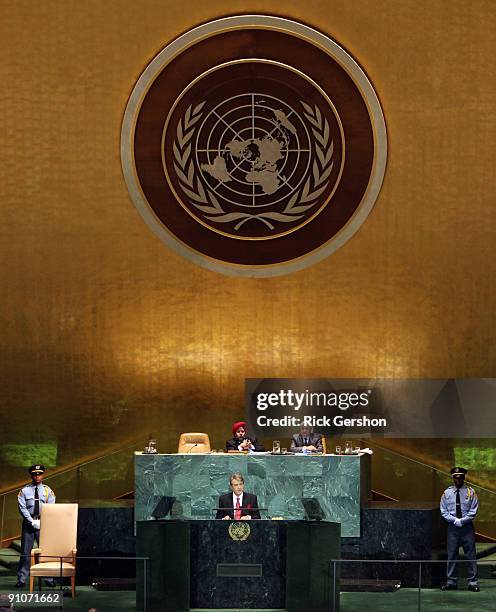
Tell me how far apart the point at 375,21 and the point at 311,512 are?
631 cm

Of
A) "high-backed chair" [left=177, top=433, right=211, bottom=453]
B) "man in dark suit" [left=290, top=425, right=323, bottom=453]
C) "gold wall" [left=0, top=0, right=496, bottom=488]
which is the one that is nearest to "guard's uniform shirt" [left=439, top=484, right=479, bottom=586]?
"man in dark suit" [left=290, top=425, right=323, bottom=453]

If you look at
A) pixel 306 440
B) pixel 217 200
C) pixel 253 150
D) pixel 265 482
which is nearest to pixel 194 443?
pixel 306 440

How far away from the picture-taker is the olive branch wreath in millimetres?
15984

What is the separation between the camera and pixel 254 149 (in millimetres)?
15938

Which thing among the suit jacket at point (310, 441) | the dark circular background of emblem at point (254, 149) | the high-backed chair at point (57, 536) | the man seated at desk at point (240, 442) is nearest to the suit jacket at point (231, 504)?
the man seated at desk at point (240, 442)

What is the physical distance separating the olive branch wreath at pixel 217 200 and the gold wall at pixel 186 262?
69cm

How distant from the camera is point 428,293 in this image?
15.9 m

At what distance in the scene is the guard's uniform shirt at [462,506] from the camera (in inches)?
539

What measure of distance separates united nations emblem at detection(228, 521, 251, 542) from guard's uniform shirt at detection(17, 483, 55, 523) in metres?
2.57

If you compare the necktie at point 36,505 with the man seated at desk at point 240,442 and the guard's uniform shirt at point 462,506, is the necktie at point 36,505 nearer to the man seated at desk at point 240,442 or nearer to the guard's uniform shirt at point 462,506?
the man seated at desk at point 240,442

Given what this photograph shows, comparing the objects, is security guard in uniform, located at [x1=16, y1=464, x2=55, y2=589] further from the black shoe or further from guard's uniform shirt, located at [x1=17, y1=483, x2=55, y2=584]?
the black shoe

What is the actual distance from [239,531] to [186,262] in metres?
4.72

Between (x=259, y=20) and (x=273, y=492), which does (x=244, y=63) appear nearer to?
(x=259, y=20)

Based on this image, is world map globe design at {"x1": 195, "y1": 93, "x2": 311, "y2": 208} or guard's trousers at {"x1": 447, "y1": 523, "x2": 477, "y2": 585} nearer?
guard's trousers at {"x1": 447, "y1": 523, "x2": 477, "y2": 585}
